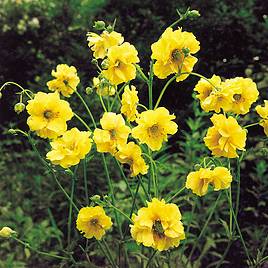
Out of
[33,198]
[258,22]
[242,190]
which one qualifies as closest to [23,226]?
[33,198]

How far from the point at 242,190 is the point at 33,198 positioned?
1.26 meters

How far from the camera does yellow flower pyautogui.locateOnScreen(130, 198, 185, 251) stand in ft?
5.77

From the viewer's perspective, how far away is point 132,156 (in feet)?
6.28

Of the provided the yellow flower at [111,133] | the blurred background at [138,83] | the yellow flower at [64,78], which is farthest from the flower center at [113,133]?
the blurred background at [138,83]

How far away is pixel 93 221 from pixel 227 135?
520mm

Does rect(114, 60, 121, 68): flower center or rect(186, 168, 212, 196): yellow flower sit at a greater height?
rect(114, 60, 121, 68): flower center

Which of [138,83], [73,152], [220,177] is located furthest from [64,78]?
[138,83]

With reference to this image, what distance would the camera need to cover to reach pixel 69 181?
11.5 feet

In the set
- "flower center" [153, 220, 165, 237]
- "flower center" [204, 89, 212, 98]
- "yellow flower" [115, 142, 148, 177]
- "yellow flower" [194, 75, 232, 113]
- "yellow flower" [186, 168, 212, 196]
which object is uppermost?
"yellow flower" [194, 75, 232, 113]

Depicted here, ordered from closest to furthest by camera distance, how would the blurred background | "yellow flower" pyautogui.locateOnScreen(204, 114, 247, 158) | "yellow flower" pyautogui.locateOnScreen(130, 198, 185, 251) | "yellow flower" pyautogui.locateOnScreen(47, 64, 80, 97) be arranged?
1. "yellow flower" pyautogui.locateOnScreen(130, 198, 185, 251)
2. "yellow flower" pyautogui.locateOnScreen(204, 114, 247, 158)
3. "yellow flower" pyautogui.locateOnScreen(47, 64, 80, 97)
4. the blurred background

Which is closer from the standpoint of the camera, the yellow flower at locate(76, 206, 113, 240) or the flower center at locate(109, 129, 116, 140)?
the flower center at locate(109, 129, 116, 140)

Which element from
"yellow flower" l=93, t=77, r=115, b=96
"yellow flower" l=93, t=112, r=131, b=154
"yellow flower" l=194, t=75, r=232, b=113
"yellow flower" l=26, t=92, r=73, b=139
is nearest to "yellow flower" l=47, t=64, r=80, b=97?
"yellow flower" l=93, t=77, r=115, b=96

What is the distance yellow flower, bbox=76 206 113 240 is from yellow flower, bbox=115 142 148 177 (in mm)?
181

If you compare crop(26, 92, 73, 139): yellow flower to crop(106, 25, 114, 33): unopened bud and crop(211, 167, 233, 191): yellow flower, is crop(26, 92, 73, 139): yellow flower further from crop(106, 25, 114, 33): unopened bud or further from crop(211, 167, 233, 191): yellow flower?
crop(211, 167, 233, 191): yellow flower
